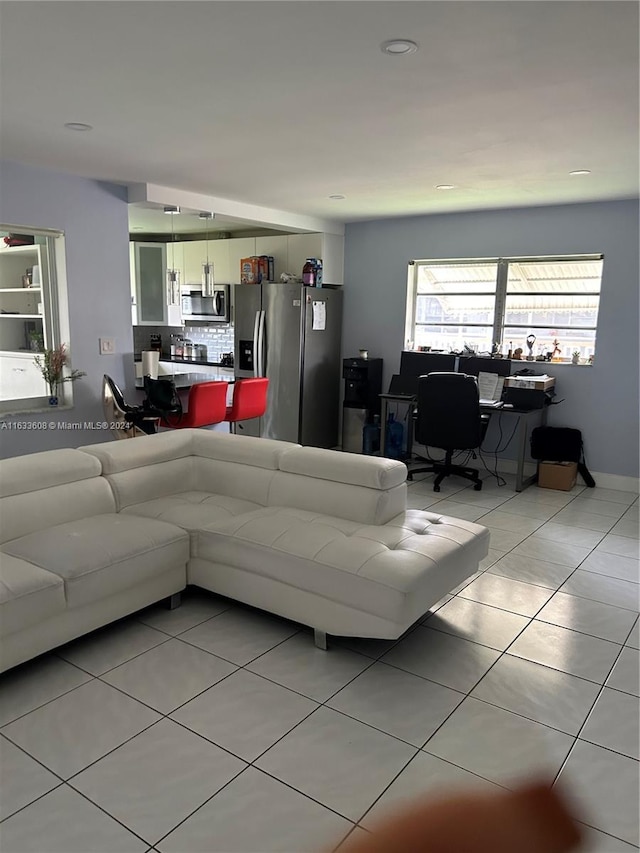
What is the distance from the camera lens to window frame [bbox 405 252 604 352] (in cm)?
556

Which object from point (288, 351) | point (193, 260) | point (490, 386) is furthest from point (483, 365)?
point (193, 260)

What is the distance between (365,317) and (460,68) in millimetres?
4326

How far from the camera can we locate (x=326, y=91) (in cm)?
271

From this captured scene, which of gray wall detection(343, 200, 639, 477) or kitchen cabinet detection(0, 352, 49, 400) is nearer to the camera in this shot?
kitchen cabinet detection(0, 352, 49, 400)

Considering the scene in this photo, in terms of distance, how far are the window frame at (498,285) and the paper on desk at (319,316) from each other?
0.88 meters

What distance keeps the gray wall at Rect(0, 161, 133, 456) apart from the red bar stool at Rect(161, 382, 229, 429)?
60 centimetres

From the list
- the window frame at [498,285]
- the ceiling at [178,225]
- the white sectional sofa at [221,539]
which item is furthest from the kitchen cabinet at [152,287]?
the white sectional sofa at [221,539]

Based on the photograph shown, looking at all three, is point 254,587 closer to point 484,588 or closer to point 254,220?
point 484,588

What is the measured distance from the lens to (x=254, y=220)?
5.80 meters

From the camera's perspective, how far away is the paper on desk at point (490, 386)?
5.52 metres

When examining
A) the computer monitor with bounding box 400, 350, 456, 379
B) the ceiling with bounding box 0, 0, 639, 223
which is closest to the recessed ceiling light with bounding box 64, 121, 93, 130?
the ceiling with bounding box 0, 0, 639, 223

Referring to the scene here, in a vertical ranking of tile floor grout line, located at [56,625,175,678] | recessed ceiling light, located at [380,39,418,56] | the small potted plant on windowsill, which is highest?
recessed ceiling light, located at [380,39,418,56]

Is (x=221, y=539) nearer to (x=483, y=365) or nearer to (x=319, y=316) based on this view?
(x=483, y=365)

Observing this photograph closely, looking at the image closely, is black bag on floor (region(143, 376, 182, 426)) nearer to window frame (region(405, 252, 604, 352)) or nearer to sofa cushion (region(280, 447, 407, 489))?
sofa cushion (region(280, 447, 407, 489))
